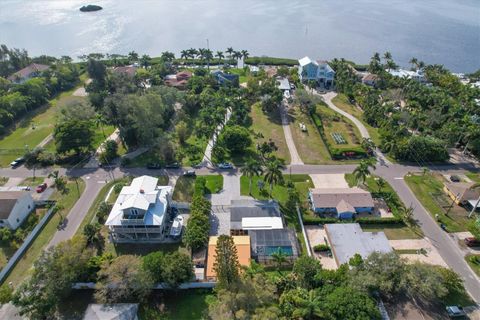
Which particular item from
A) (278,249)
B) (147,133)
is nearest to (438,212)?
(278,249)

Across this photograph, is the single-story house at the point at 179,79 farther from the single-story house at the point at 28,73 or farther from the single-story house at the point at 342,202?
the single-story house at the point at 342,202

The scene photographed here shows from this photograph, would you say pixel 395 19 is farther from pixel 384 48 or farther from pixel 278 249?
pixel 278 249

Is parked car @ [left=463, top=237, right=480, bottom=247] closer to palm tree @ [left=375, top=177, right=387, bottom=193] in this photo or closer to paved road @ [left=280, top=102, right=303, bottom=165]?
palm tree @ [left=375, top=177, right=387, bottom=193]

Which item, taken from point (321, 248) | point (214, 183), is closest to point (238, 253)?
point (321, 248)

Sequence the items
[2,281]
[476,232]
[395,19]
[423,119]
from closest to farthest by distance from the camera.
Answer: [2,281]
[476,232]
[423,119]
[395,19]

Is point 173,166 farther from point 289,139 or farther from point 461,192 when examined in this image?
point 461,192

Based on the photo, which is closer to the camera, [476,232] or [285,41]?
[476,232]

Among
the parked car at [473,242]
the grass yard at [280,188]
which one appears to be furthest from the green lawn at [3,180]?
the parked car at [473,242]

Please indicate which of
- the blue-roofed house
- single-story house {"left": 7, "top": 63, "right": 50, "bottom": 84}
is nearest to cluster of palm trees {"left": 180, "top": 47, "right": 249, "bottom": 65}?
the blue-roofed house
